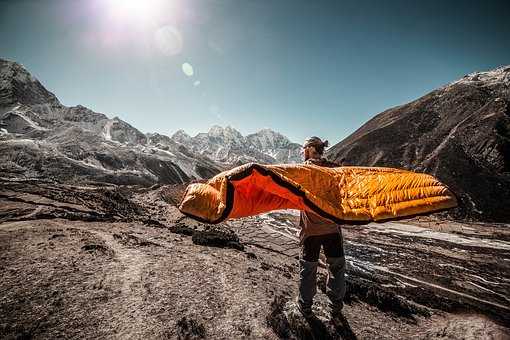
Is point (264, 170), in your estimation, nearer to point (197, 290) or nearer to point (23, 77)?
point (197, 290)

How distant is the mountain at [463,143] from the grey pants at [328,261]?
3041 centimetres

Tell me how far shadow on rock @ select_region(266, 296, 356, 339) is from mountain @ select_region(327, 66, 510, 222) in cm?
3016

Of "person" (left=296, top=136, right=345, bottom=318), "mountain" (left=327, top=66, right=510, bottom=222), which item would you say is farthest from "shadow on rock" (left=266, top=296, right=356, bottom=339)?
"mountain" (left=327, top=66, right=510, bottom=222)

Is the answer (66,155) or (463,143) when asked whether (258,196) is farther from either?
(66,155)

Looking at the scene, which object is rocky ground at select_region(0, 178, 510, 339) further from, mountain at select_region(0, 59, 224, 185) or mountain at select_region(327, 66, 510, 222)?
mountain at select_region(0, 59, 224, 185)

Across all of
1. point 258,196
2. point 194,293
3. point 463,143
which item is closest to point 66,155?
point 194,293

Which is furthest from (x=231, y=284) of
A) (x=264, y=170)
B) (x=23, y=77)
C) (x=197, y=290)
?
(x=23, y=77)

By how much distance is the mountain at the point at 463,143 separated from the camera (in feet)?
117

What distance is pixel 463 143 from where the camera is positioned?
44875mm

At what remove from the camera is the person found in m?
5.63

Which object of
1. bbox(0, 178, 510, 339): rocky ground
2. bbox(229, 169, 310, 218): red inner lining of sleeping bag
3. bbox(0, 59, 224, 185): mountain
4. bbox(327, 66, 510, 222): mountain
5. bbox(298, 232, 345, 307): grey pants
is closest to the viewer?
bbox(229, 169, 310, 218): red inner lining of sleeping bag

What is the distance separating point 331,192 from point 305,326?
296 centimetres

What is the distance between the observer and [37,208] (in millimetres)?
17625

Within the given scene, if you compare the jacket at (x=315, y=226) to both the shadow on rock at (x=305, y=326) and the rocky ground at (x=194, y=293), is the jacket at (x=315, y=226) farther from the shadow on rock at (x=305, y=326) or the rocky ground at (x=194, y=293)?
the rocky ground at (x=194, y=293)
